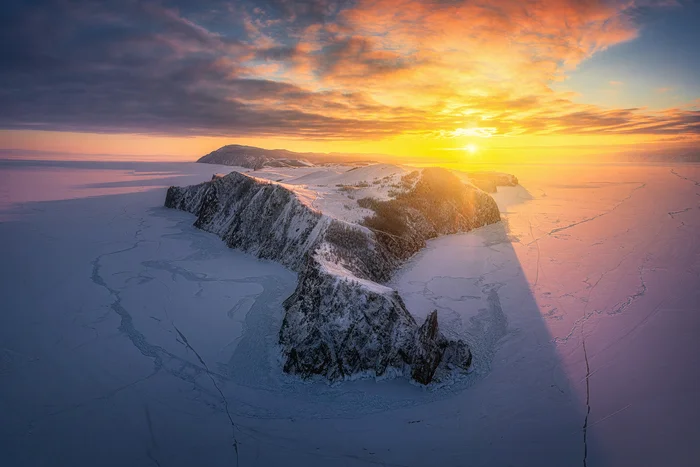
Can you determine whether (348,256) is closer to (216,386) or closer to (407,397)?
(407,397)

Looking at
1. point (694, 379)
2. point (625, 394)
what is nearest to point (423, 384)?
point (625, 394)

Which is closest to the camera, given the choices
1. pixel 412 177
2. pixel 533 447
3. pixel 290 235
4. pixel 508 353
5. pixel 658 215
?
pixel 533 447

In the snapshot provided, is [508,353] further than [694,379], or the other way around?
[508,353]

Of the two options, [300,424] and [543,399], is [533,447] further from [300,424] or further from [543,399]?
[300,424]

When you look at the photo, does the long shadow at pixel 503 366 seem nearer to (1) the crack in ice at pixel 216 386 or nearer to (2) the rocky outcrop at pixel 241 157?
(1) the crack in ice at pixel 216 386

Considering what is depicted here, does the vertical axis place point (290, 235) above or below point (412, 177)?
below

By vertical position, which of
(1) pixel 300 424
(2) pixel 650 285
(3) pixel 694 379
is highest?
(2) pixel 650 285
